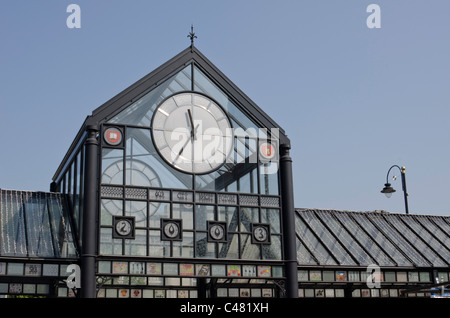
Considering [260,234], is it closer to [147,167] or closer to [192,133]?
[192,133]

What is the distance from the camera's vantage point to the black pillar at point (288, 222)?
27.1 m

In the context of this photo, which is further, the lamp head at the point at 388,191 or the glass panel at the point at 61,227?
the lamp head at the point at 388,191

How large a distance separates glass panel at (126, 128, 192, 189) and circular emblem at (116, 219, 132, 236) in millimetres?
1591

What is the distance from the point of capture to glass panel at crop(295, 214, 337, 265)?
30.7 metres

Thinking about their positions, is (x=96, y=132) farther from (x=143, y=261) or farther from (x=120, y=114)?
(x=143, y=261)

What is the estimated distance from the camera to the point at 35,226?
27.2 metres

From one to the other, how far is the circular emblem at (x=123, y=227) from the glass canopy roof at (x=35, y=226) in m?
2.33

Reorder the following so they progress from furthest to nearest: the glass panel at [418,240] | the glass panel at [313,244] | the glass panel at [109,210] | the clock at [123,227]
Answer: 1. the glass panel at [418,240]
2. the glass panel at [313,244]
3. the glass panel at [109,210]
4. the clock at [123,227]

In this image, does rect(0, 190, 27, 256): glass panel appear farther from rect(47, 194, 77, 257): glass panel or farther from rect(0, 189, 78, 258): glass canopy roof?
rect(47, 194, 77, 257): glass panel

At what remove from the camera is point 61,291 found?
91.5 feet

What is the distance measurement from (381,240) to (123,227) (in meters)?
15.6

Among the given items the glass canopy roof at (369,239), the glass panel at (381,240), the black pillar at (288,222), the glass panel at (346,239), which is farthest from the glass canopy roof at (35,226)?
the glass panel at (381,240)

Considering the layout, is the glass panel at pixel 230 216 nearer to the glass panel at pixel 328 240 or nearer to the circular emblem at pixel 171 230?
the circular emblem at pixel 171 230
